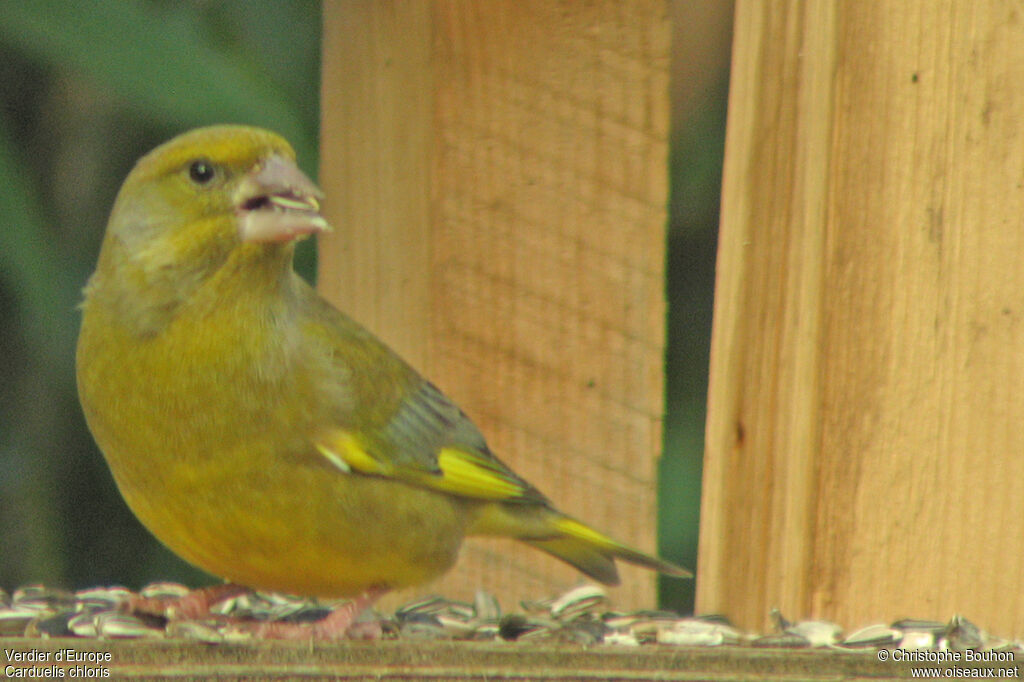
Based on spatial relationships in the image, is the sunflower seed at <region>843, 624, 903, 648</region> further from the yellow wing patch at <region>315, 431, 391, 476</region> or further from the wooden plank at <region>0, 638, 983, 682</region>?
the yellow wing patch at <region>315, 431, 391, 476</region>

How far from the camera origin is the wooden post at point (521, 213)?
2.98m

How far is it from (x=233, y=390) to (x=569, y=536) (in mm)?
737

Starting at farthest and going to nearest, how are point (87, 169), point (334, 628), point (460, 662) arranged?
point (87, 169) → point (334, 628) → point (460, 662)

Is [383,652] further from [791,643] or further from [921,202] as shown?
[921,202]

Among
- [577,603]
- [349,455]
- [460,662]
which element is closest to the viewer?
[460,662]

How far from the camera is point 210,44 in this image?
325cm

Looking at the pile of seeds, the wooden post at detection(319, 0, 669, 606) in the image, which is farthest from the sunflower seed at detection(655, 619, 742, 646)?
the wooden post at detection(319, 0, 669, 606)

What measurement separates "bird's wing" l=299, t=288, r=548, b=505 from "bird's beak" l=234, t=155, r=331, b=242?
29cm

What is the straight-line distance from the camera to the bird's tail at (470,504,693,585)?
2938 mm

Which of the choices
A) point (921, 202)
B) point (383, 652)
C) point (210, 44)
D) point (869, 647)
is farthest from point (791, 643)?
point (210, 44)

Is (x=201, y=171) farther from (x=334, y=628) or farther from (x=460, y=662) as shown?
(x=460, y=662)

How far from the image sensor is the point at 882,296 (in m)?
2.73

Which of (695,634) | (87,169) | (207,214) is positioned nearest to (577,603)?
(695,634)

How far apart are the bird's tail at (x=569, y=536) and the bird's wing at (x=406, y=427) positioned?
0.11ft
